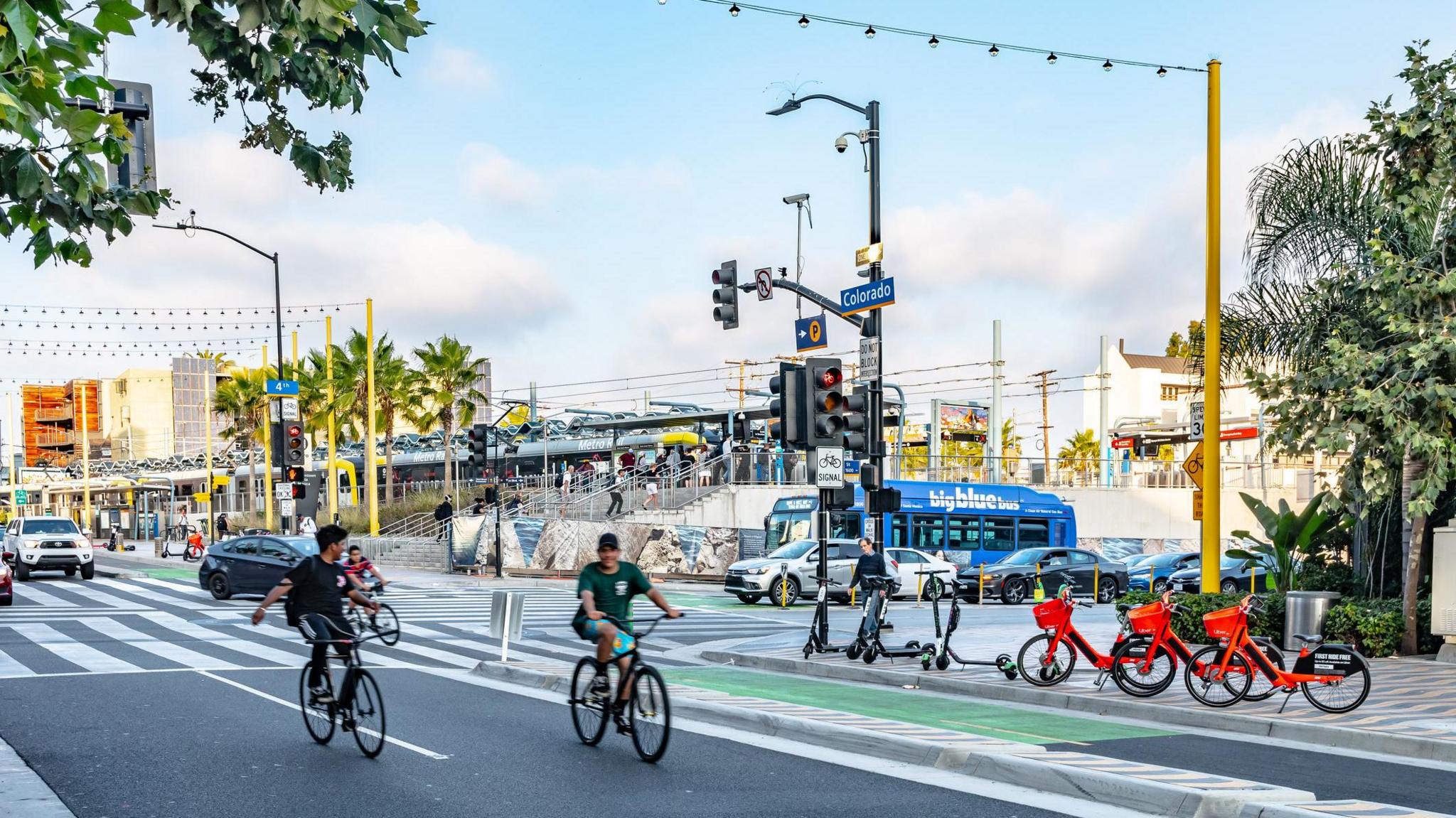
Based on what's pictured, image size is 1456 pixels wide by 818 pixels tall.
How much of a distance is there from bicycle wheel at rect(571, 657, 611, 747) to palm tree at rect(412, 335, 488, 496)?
50.8 meters

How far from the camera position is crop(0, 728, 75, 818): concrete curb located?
8.59 meters

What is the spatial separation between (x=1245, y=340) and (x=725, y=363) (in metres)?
81.0

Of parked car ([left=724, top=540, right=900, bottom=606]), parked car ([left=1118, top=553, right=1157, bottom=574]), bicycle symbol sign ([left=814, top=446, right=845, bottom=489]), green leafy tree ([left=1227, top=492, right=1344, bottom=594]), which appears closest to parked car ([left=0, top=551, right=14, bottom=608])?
parked car ([left=724, top=540, right=900, bottom=606])

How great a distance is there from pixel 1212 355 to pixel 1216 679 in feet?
20.5

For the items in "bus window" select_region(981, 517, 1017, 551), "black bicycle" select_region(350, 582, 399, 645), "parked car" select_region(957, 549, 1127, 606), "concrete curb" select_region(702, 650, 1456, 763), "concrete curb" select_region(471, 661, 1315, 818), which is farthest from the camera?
"bus window" select_region(981, 517, 1017, 551)

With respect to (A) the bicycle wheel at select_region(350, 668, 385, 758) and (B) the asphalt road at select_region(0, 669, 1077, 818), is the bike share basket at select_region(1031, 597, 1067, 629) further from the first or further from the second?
(A) the bicycle wheel at select_region(350, 668, 385, 758)

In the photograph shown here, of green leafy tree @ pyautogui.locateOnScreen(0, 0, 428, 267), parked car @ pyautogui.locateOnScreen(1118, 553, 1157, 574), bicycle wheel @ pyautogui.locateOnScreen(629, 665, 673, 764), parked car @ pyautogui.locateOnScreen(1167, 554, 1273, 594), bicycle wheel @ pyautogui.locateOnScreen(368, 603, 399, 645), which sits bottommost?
parked car @ pyautogui.locateOnScreen(1118, 553, 1157, 574)

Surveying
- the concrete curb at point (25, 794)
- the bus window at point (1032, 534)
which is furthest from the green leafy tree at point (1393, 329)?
the bus window at point (1032, 534)

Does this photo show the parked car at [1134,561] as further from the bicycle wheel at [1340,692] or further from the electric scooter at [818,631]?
the bicycle wheel at [1340,692]

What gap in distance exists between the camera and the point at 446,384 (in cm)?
6228

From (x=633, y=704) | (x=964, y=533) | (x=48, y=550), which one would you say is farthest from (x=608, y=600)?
(x=48, y=550)

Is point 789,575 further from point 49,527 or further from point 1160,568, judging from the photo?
point 49,527

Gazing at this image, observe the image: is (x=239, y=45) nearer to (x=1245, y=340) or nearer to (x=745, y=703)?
(x=745, y=703)

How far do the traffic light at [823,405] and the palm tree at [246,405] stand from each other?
56.8m
